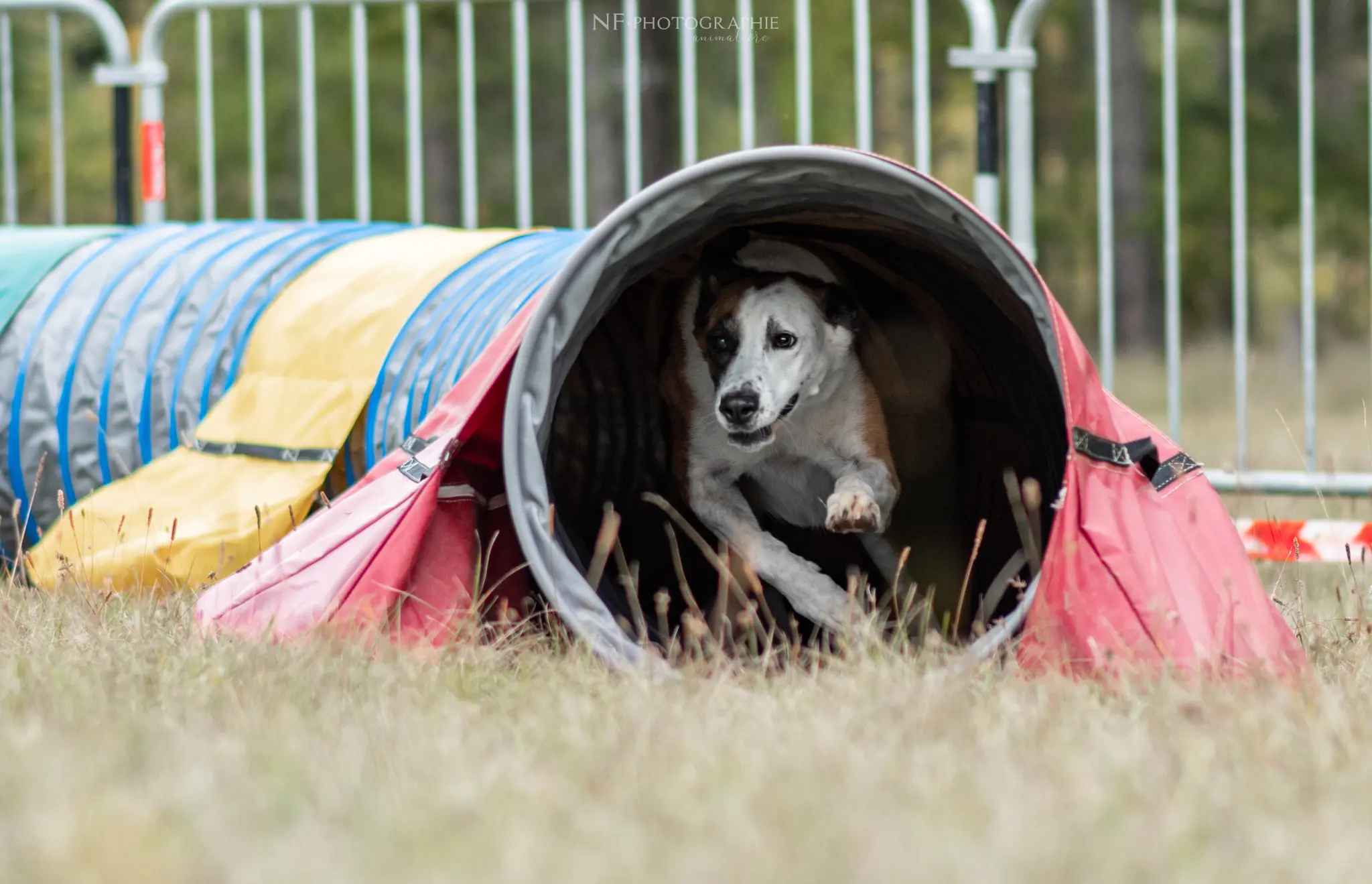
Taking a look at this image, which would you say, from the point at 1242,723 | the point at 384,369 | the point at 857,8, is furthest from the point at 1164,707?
the point at 857,8

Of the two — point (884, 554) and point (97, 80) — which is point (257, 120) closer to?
point (97, 80)

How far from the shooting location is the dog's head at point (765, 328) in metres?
4.43

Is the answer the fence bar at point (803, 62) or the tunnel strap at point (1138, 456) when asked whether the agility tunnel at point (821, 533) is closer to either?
the tunnel strap at point (1138, 456)

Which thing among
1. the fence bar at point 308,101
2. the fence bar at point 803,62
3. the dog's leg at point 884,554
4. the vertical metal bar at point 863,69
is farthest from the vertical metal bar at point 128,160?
the dog's leg at point 884,554

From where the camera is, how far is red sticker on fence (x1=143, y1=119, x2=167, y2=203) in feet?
22.6

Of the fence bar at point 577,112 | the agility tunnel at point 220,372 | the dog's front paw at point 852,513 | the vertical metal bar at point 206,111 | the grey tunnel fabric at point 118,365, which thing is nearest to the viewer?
the dog's front paw at point 852,513

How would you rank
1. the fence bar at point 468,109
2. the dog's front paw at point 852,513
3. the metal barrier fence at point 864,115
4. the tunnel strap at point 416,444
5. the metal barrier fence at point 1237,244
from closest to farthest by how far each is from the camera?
the tunnel strap at point 416,444
the dog's front paw at point 852,513
the metal barrier fence at point 1237,244
the metal barrier fence at point 864,115
the fence bar at point 468,109

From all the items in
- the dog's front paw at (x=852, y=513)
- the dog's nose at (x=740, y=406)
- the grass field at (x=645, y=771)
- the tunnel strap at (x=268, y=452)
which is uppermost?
the dog's nose at (x=740, y=406)

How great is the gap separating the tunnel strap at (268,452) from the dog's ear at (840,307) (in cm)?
153

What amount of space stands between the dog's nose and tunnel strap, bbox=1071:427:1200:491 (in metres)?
1.07

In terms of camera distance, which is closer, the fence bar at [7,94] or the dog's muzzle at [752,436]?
the dog's muzzle at [752,436]

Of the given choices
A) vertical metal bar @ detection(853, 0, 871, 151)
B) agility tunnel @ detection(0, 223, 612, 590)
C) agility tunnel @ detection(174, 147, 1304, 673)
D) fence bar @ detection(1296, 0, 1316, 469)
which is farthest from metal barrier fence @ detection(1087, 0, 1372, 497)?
agility tunnel @ detection(0, 223, 612, 590)

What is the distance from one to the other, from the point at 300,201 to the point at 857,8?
1912 cm

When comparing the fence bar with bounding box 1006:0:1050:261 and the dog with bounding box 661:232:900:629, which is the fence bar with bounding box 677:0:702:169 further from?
the dog with bounding box 661:232:900:629
